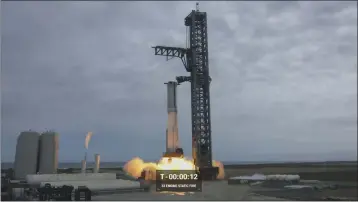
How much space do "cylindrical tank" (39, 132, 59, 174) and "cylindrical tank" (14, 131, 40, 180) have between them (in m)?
0.76

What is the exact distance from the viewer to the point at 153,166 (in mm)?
45531

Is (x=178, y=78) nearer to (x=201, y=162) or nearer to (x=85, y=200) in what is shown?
(x=201, y=162)

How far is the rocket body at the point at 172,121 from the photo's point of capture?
4559 cm

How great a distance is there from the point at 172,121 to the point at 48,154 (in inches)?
636

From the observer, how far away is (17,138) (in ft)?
140

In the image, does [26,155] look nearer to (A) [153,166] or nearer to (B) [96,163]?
(B) [96,163]

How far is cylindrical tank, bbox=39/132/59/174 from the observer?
4374cm

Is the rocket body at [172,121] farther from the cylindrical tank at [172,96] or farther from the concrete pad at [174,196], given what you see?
the concrete pad at [174,196]

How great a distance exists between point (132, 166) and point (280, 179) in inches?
919

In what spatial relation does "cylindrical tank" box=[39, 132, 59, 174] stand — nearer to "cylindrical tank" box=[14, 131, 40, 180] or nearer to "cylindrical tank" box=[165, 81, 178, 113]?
"cylindrical tank" box=[14, 131, 40, 180]

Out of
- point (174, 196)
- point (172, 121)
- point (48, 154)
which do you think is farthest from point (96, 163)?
point (174, 196)

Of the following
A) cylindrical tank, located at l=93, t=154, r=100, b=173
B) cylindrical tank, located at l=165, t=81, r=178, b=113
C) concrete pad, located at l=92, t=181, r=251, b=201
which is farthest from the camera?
cylindrical tank, located at l=165, t=81, r=178, b=113

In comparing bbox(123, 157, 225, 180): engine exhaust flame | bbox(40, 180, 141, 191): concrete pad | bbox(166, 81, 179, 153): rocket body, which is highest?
bbox(166, 81, 179, 153): rocket body

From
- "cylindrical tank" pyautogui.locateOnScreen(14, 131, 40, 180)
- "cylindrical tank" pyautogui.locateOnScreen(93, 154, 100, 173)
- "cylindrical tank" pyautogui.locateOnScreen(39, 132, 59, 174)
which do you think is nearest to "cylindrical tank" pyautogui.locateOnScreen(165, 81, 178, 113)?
"cylindrical tank" pyautogui.locateOnScreen(93, 154, 100, 173)
